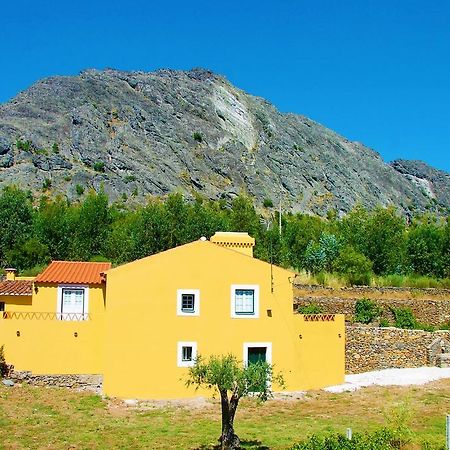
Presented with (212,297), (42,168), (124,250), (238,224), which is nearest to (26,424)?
(212,297)

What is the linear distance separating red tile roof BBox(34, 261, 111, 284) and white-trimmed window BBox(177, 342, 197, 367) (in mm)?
4644

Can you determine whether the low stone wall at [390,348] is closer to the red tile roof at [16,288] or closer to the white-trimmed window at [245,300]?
the white-trimmed window at [245,300]

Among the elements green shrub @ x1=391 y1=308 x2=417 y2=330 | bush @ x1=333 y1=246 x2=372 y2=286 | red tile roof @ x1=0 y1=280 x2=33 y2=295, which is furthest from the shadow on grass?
bush @ x1=333 y1=246 x2=372 y2=286

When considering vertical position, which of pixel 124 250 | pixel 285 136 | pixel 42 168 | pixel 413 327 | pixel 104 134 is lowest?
pixel 413 327

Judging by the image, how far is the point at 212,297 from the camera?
86.2 ft

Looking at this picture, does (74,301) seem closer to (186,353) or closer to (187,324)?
(187,324)

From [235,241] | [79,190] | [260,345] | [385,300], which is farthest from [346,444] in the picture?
[79,190]

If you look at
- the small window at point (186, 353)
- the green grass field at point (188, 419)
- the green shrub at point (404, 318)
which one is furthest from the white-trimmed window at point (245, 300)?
the green shrub at point (404, 318)

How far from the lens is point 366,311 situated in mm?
37781

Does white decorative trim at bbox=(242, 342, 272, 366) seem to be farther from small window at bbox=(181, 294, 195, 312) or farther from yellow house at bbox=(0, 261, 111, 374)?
yellow house at bbox=(0, 261, 111, 374)

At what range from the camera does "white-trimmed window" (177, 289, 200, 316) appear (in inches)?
1024

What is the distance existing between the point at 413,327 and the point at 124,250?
23331 millimetres

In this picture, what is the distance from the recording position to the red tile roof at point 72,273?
87.8 feet

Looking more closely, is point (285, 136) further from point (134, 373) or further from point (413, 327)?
point (134, 373)
